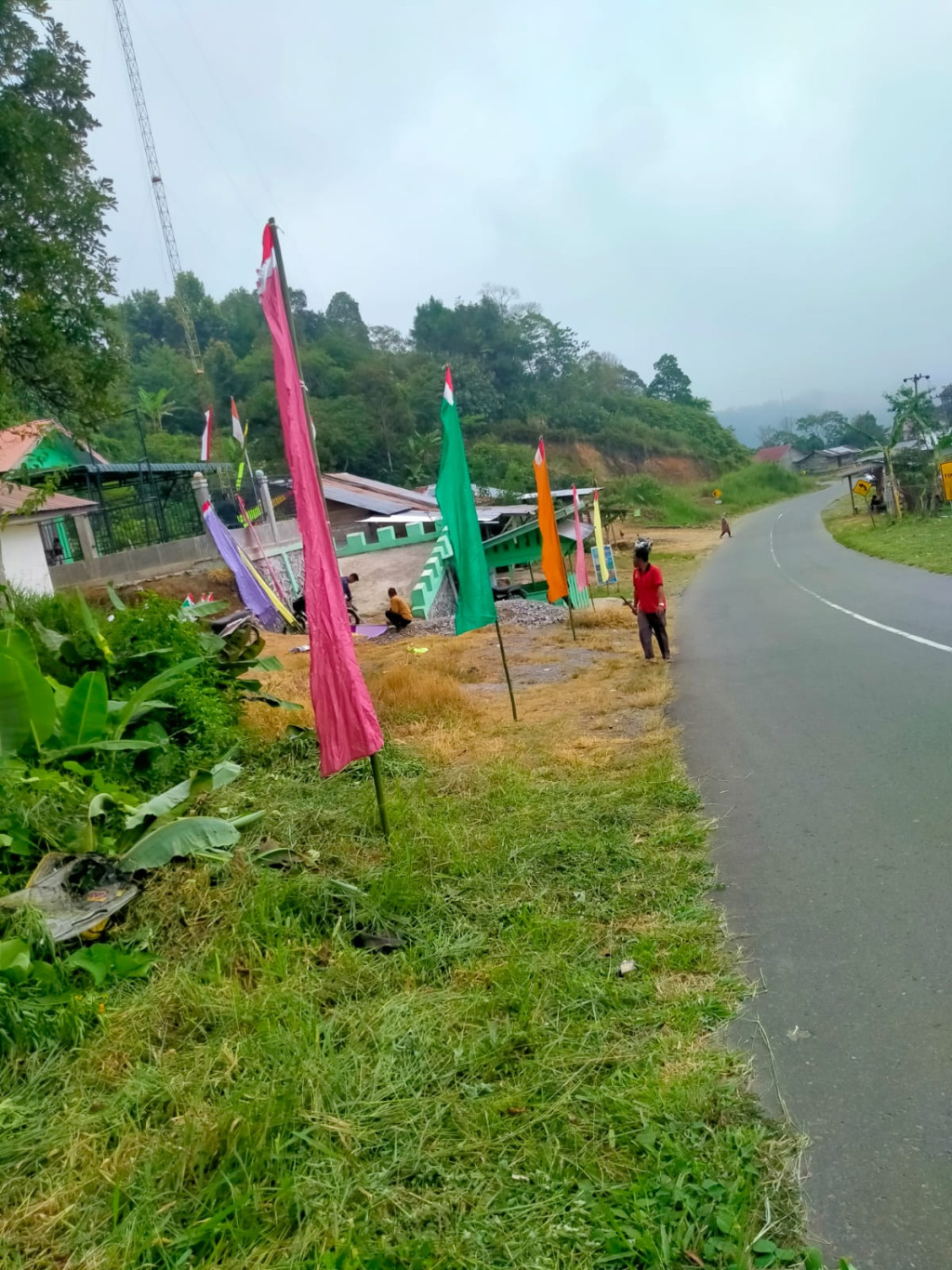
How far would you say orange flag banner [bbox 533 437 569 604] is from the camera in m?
12.2

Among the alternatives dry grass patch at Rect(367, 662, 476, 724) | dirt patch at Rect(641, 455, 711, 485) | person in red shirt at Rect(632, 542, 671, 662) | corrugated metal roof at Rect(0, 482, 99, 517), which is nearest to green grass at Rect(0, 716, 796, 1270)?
dry grass patch at Rect(367, 662, 476, 724)

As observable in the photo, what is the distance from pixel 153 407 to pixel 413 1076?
48.5m

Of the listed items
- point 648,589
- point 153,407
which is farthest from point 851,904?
point 153,407

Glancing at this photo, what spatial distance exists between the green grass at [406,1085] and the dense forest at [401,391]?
34636 millimetres

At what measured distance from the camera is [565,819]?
589 centimetres

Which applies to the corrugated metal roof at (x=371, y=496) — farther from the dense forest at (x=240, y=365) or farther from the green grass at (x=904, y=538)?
the green grass at (x=904, y=538)

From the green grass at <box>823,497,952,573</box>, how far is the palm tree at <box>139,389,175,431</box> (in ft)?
112

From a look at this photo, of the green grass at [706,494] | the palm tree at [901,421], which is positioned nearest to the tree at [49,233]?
the palm tree at [901,421]

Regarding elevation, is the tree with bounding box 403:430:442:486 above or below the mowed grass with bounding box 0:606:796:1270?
above

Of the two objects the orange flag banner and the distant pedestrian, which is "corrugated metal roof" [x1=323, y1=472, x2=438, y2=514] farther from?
the orange flag banner

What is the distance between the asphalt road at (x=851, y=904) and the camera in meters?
2.67

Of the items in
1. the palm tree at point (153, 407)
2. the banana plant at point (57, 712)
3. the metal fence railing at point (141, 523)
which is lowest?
the banana plant at point (57, 712)

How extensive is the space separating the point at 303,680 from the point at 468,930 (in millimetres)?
8224

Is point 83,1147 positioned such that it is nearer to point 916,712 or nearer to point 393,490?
point 916,712
